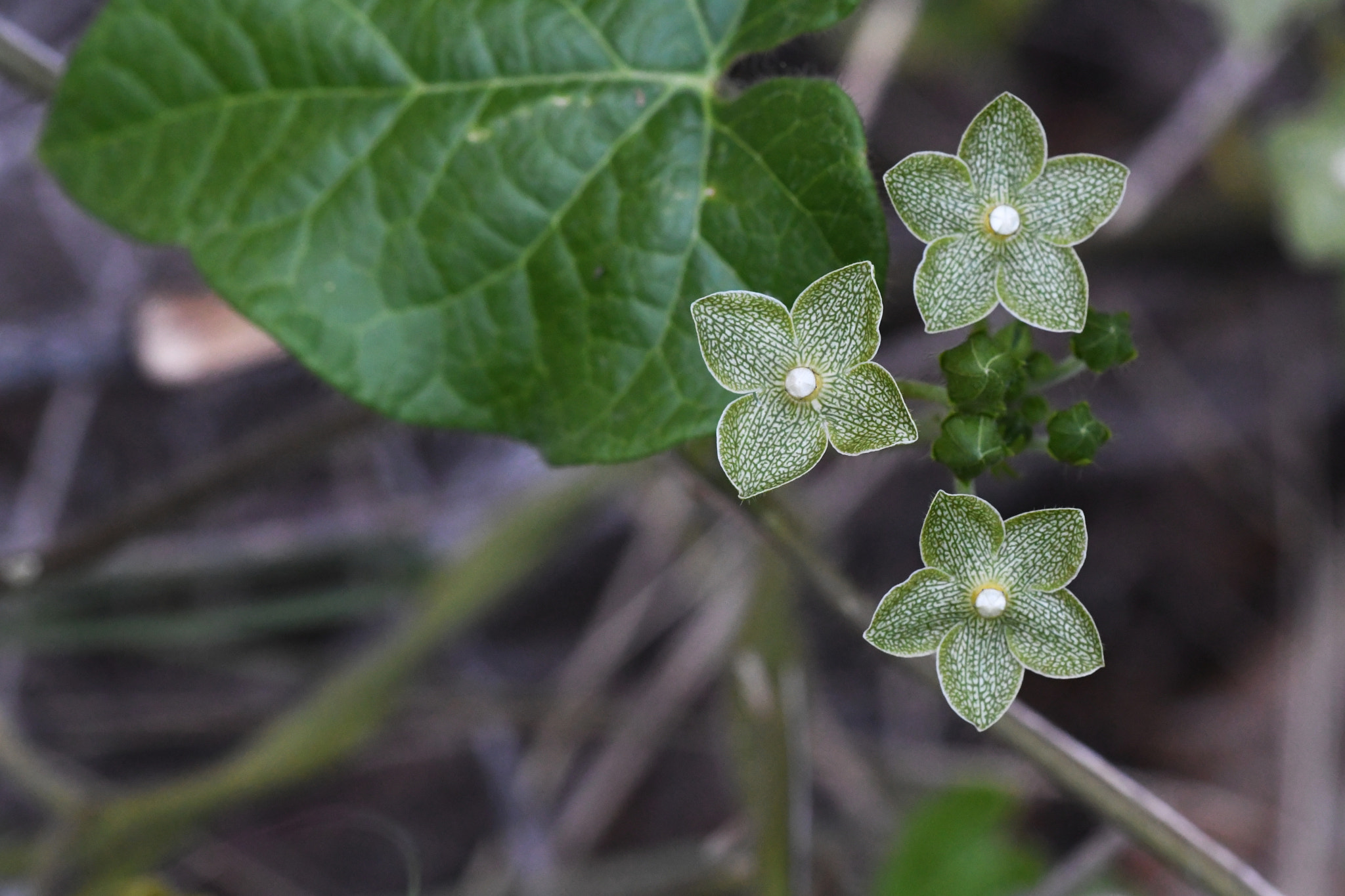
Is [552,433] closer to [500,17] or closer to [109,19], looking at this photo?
[500,17]

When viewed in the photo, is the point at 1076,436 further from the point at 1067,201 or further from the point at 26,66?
the point at 26,66

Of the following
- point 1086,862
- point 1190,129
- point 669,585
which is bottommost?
point 669,585

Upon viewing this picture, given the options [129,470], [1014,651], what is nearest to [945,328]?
[1014,651]

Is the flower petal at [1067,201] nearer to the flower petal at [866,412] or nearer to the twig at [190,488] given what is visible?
the flower petal at [866,412]

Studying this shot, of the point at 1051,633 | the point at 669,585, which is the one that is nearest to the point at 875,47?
the point at 669,585

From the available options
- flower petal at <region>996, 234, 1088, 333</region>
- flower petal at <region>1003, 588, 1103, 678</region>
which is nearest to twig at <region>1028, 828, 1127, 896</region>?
flower petal at <region>1003, 588, 1103, 678</region>

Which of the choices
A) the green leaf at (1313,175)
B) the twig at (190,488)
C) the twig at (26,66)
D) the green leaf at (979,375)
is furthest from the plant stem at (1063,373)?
the green leaf at (1313,175)
